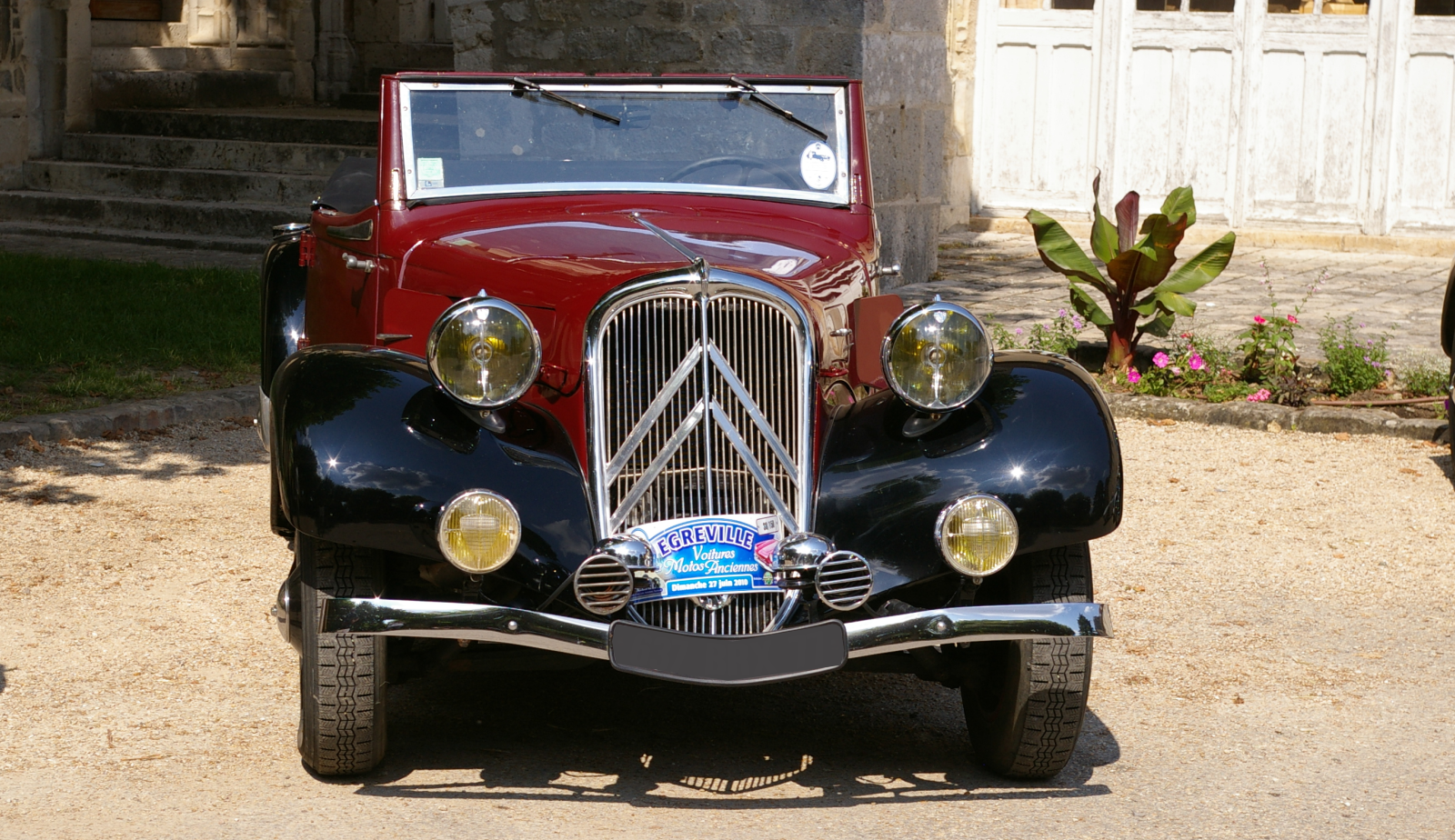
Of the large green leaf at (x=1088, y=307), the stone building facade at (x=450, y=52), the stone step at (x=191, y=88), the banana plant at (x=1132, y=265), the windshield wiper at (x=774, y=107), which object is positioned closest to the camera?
the windshield wiper at (x=774, y=107)

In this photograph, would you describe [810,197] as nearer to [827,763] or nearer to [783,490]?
[783,490]

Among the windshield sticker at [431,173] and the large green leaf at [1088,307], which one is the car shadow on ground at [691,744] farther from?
the large green leaf at [1088,307]

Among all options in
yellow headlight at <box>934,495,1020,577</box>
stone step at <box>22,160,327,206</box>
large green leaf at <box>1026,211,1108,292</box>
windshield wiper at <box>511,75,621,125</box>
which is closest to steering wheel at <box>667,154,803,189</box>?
windshield wiper at <box>511,75,621,125</box>

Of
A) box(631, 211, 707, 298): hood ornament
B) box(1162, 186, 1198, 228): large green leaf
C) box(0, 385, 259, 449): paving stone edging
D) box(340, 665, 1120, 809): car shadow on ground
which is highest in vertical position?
box(1162, 186, 1198, 228): large green leaf

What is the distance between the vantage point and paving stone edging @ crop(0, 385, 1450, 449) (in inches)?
267

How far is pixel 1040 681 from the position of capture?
11.7ft

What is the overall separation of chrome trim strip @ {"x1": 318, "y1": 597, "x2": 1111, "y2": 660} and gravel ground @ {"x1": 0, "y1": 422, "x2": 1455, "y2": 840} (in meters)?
0.41

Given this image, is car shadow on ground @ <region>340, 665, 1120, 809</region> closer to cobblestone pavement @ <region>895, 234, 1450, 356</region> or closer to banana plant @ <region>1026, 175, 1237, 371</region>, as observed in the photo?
banana plant @ <region>1026, 175, 1237, 371</region>

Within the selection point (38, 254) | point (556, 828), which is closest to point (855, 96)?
point (556, 828)

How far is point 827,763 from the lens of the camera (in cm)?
382

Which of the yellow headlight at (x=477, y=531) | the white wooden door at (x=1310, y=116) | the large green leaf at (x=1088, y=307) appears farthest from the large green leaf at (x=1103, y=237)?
the white wooden door at (x=1310, y=116)

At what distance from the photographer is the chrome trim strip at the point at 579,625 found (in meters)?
3.22

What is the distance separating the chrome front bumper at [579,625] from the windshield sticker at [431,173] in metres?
1.52

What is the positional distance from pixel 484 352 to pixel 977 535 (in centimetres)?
111
